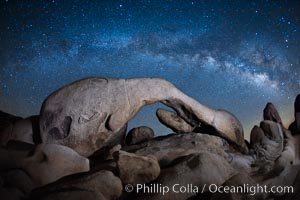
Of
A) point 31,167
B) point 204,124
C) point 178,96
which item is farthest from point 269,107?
point 31,167

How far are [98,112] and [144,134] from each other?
78.1 inches

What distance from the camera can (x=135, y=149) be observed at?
7418 mm

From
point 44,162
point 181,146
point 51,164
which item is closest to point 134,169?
point 51,164

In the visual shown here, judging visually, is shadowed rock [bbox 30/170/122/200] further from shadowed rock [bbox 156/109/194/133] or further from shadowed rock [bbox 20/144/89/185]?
shadowed rock [bbox 156/109/194/133]

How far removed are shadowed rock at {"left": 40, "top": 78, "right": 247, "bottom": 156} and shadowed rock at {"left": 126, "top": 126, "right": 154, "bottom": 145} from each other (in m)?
0.54

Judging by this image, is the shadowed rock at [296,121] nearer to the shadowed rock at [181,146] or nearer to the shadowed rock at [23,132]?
the shadowed rock at [181,146]

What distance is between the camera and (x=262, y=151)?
8008 mm

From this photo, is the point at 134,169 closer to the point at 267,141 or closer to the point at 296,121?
the point at 267,141

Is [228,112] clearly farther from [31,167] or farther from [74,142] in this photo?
[31,167]

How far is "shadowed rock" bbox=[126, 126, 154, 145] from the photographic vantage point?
865cm

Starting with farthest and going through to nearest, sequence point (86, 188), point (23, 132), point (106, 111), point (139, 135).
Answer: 1. point (139, 135)
2. point (23, 132)
3. point (106, 111)
4. point (86, 188)

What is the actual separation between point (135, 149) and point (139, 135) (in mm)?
1343

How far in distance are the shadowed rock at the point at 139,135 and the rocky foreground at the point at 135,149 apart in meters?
0.03

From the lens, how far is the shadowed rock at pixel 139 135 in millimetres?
8648
